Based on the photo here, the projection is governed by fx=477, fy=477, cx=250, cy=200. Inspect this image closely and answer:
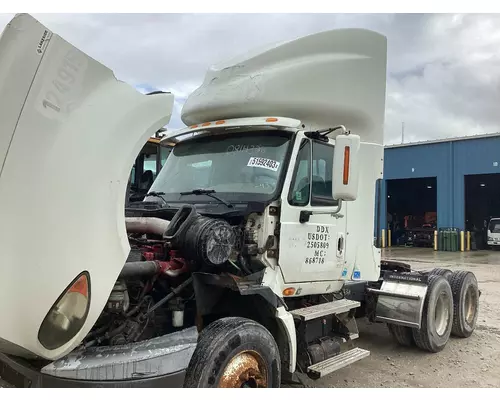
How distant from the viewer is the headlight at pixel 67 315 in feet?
8.81

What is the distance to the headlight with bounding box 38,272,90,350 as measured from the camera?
8.81 ft

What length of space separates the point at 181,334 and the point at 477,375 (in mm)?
3946

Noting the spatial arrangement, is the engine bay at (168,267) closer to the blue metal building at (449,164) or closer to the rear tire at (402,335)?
the rear tire at (402,335)

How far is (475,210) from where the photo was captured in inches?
1283

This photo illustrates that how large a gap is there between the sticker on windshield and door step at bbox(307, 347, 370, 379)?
1.87 metres

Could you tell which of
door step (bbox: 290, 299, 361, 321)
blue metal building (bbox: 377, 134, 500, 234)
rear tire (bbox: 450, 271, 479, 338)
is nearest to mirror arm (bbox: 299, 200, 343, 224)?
door step (bbox: 290, 299, 361, 321)

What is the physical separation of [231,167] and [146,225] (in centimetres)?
105

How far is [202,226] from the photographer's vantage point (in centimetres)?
376

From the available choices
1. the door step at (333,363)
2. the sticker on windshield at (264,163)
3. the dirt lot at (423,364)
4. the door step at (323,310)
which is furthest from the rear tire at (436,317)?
the sticker on windshield at (264,163)

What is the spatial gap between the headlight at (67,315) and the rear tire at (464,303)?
19.4 feet

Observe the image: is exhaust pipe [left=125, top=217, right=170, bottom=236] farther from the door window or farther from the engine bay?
the door window

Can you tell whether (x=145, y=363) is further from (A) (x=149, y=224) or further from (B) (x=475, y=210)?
(B) (x=475, y=210)

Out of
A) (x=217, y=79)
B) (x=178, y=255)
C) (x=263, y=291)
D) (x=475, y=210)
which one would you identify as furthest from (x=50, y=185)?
(x=475, y=210)

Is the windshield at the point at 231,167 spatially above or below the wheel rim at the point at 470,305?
above
